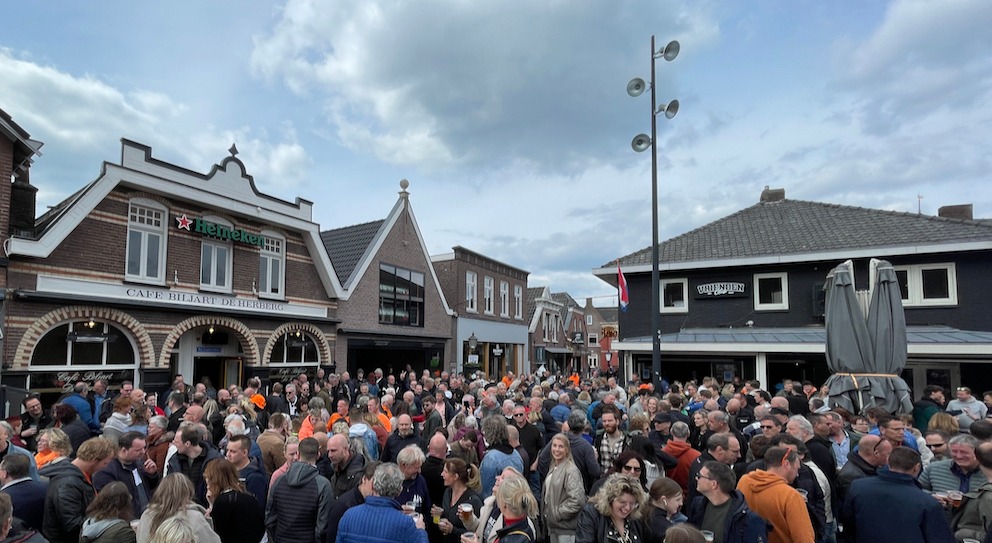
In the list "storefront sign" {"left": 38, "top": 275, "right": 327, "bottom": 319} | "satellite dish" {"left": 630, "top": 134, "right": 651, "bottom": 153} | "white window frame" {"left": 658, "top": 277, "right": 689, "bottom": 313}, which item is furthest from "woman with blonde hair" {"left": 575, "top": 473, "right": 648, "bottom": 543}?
"white window frame" {"left": 658, "top": 277, "right": 689, "bottom": 313}

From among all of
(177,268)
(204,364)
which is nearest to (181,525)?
(177,268)

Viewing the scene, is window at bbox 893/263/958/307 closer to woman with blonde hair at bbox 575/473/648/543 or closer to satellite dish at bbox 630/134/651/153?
satellite dish at bbox 630/134/651/153

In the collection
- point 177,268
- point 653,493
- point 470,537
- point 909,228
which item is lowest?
point 470,537

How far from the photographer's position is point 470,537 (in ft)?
13.7

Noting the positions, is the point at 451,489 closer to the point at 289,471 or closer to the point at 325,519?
the point at 325,519

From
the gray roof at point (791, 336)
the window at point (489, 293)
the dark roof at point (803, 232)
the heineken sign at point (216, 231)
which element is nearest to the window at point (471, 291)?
the window at point (489, 293)

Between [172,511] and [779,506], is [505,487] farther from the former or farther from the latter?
[172,511]

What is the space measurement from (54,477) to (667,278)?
18665 mm

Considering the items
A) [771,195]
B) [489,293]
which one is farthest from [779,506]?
[489,293]

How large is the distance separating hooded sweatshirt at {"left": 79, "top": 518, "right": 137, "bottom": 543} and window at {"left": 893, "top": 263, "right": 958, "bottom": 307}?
2011cm

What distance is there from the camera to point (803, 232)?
19281 millimetres

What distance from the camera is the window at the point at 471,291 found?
90.1ft

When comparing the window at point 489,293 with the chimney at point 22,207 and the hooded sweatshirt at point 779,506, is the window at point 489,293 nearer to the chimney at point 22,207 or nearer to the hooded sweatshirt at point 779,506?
the chimney at point 22,207

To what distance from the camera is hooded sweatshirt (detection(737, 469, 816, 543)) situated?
3.86m
